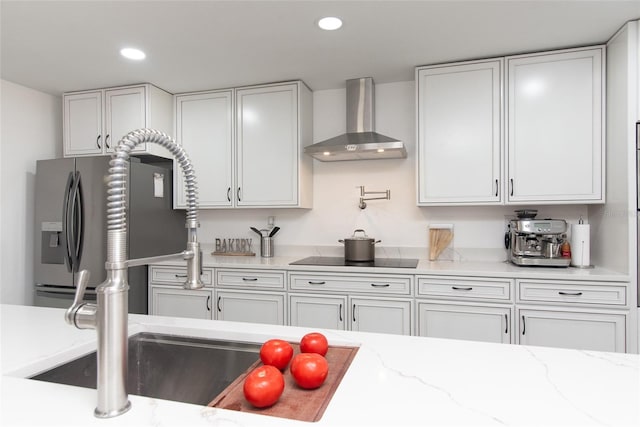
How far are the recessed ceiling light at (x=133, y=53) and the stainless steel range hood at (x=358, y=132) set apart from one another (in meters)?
1.30

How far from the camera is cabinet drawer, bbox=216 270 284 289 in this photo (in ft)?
9.18

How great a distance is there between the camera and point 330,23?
222 centimetres

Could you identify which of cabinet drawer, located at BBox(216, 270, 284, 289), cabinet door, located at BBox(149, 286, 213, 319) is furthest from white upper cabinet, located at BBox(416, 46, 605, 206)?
cabinet door, located at BBox(149, 286, 213, 319)

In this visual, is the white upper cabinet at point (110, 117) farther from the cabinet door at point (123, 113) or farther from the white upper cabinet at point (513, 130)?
the white upper cabinet at point (513, 130)

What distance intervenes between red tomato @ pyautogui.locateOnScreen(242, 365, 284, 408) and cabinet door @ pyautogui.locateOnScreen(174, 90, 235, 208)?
A: 261cm

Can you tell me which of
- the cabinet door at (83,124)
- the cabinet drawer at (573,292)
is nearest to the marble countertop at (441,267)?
the cabinet drawer at (573,292)

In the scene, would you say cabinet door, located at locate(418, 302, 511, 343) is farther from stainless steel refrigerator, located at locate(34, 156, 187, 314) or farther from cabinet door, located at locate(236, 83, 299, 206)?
stainless steel refrigerator, located at locate(34, 156, 187, 314)

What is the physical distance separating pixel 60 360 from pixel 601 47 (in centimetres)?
321

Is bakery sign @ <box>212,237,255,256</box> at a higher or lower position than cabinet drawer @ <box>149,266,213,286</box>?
higher

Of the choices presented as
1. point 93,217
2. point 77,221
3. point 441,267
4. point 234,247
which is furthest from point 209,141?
point 441,267

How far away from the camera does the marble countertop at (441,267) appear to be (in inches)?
90.0

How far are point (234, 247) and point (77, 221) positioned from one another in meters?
1.24

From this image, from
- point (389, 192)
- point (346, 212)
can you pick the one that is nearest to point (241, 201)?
point (346, 212)

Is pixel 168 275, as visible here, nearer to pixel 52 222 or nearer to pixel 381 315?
pixel 52 222
